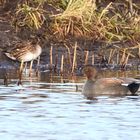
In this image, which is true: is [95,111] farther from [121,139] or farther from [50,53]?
[50,53]

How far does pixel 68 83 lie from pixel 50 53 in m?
2.78

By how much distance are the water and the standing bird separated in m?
2.38

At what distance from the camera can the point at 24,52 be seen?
63.6 ft

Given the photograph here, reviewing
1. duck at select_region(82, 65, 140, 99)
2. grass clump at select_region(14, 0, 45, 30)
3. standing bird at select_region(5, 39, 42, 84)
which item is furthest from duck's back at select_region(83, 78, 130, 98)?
grass clump at select_region(14, 0, 45, 30)

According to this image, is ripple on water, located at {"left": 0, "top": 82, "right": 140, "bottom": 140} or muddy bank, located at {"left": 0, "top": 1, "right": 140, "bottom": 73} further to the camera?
muddy bank, located at {"left": 0, "top": 1, "right": 140, "bottom": 73}

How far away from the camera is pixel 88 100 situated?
1488cm

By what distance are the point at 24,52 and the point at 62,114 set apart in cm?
658

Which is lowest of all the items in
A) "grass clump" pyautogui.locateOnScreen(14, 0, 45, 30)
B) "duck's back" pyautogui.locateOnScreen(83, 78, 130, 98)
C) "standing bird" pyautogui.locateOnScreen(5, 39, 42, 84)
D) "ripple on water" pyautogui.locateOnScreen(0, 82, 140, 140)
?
"ripple on water" pyautogui.locateOnScreen(0, 82, 140, 140)

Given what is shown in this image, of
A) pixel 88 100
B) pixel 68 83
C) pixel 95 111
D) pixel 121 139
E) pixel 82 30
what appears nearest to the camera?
pixel 121 139

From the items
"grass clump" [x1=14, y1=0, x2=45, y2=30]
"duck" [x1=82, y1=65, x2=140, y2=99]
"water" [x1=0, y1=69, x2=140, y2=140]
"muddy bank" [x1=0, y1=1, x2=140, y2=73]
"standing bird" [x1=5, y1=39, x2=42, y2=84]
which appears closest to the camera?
"water" [x1=0, y1=69, x2=140, y2=140]

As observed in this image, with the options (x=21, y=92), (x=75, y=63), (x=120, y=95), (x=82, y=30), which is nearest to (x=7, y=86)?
(x=21, y=92)

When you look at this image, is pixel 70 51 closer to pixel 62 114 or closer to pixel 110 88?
pixel 110 88

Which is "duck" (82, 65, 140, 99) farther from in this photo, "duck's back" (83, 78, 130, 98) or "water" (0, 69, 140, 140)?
"water" (0, 69, 140, 140)

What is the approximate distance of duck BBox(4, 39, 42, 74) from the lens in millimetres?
19328
